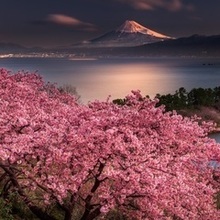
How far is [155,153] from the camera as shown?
1459 centimetres

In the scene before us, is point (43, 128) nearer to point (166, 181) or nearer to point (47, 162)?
point (47, 162)

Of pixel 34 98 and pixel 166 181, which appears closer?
pixel 166 181

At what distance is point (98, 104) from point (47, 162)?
4.74 m

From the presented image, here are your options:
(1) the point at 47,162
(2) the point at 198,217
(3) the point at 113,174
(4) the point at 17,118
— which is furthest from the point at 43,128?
(2) the point at 198,217

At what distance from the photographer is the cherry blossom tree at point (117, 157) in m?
13.8

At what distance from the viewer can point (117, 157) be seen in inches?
551

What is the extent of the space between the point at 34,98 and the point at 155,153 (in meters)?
10.7

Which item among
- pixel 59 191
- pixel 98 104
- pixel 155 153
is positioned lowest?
pixel 59 191

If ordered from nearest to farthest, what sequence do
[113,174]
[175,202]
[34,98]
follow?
[113,174] → [175,202] → [34,98]

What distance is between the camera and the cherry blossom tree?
13773 millimetres

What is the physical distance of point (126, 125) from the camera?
48.3ft

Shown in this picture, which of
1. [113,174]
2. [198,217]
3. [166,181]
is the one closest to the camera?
[113,174]

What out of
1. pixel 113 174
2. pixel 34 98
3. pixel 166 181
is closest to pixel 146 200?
pixel 166 181

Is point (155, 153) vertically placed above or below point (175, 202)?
above
